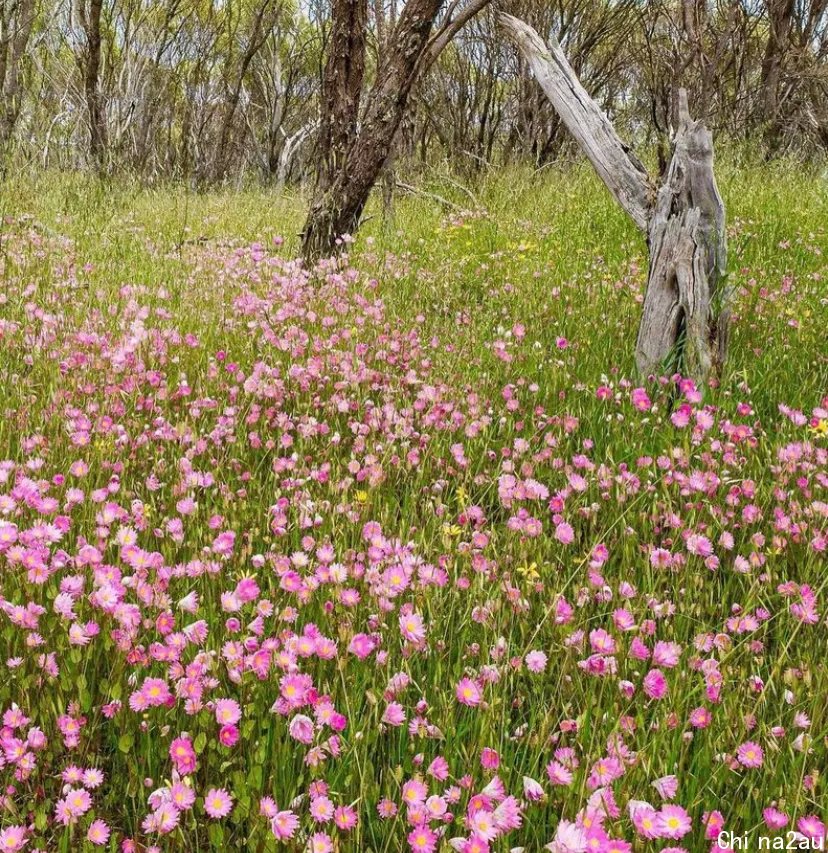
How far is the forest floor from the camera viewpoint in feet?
4.57

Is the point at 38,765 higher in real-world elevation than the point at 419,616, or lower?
lower

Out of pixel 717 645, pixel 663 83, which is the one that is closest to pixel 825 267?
pixel 717 645

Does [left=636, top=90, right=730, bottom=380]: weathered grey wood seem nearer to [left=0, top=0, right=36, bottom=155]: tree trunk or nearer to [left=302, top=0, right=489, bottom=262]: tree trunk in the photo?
[left=302, top=0, right=489, bottom=262]: tree trunk

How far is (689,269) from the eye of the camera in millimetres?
3668

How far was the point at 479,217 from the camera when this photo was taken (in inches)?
305

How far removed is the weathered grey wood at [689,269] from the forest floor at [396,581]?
0.66ft

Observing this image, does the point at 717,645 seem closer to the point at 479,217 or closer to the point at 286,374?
the point at 286,374

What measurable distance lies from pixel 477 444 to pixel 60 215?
20.5ft

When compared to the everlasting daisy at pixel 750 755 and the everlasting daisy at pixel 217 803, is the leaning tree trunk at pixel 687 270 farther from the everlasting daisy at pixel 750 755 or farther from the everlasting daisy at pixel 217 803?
the everlasting daisy at pixel 217 803

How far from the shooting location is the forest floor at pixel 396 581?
139 centimetres

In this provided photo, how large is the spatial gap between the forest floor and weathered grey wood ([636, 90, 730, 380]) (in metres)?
0.20

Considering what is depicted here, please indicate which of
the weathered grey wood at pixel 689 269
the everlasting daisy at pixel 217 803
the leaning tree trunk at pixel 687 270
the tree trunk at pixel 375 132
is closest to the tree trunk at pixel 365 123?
the tree trunk at pixel 375 132

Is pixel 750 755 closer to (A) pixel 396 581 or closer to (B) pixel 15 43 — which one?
(A) pixel 396 581

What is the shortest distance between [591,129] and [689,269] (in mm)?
1878
